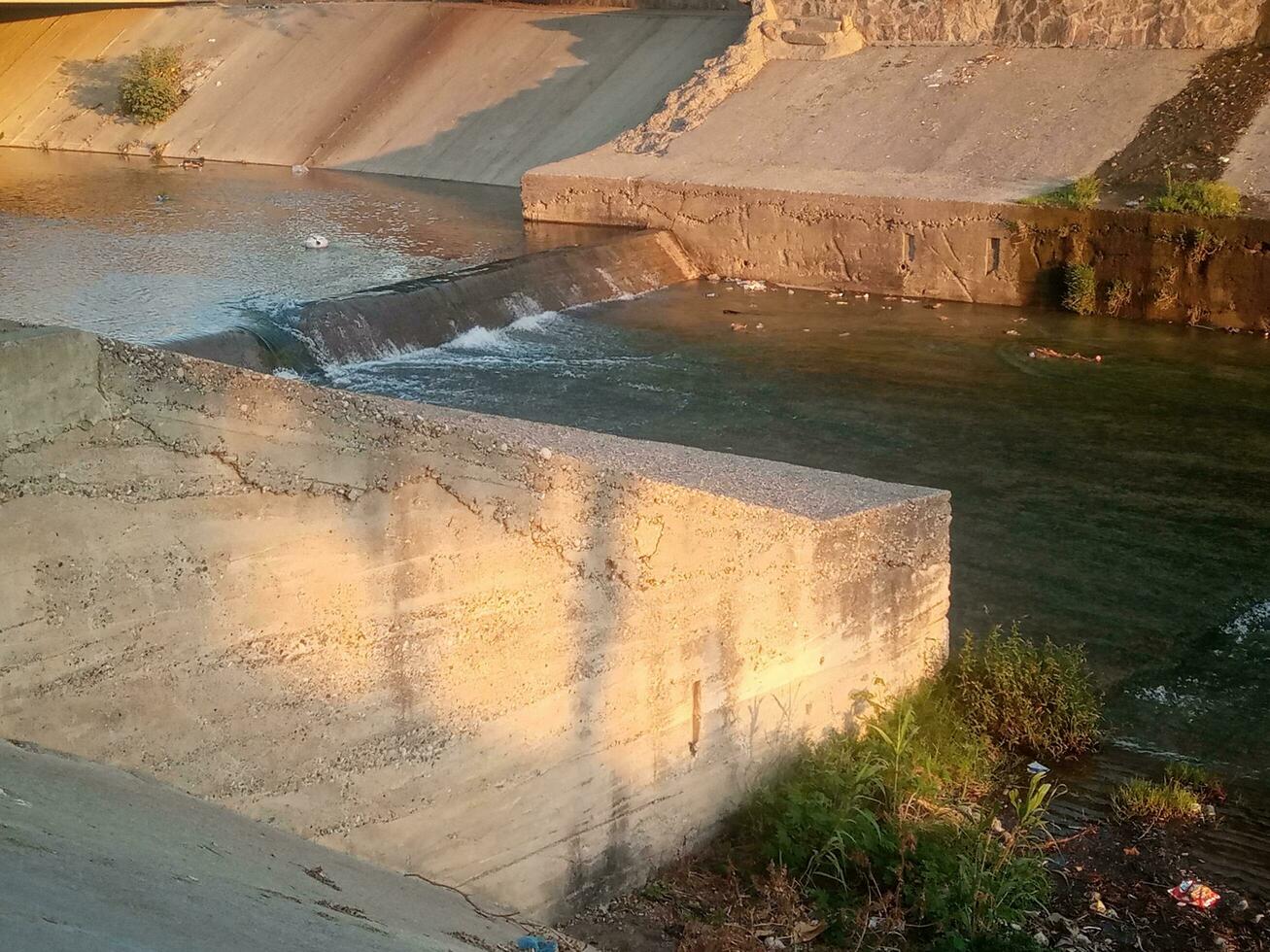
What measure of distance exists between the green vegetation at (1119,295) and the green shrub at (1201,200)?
0.72 m

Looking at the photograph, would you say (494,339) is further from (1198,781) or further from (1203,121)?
(1198,781)

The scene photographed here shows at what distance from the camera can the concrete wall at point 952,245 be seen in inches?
514

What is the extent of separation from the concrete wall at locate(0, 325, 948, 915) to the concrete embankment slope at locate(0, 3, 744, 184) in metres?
15.6

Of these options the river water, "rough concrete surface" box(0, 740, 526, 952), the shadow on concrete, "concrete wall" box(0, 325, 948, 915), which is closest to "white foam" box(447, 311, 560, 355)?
the river water

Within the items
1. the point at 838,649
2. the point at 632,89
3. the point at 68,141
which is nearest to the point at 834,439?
the point at 838,649

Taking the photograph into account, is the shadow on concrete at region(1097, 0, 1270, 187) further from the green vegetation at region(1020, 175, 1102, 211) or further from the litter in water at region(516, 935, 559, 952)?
the litter in water at region(516, 935, 559, 952)

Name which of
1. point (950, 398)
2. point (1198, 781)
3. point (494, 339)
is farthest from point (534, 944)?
point (494, 339)

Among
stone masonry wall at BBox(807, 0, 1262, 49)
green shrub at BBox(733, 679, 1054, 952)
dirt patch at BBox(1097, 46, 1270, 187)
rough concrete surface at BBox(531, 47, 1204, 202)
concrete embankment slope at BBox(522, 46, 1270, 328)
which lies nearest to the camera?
green shrub at BBox(733, 679, 1054, 952)

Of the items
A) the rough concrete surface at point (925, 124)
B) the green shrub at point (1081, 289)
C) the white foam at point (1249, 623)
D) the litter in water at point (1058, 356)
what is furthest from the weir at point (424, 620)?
the rough concrete surface at point (925, 124)

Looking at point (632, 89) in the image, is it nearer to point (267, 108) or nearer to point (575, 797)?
point (267, 108)

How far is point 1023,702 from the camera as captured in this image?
596 centimetres

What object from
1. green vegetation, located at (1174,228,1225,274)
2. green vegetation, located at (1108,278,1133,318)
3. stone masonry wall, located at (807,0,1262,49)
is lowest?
green vegetation, located at (1108,278,1133,318)

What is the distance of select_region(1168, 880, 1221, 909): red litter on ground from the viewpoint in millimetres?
4953

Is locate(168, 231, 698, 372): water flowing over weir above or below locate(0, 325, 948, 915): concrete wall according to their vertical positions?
below
